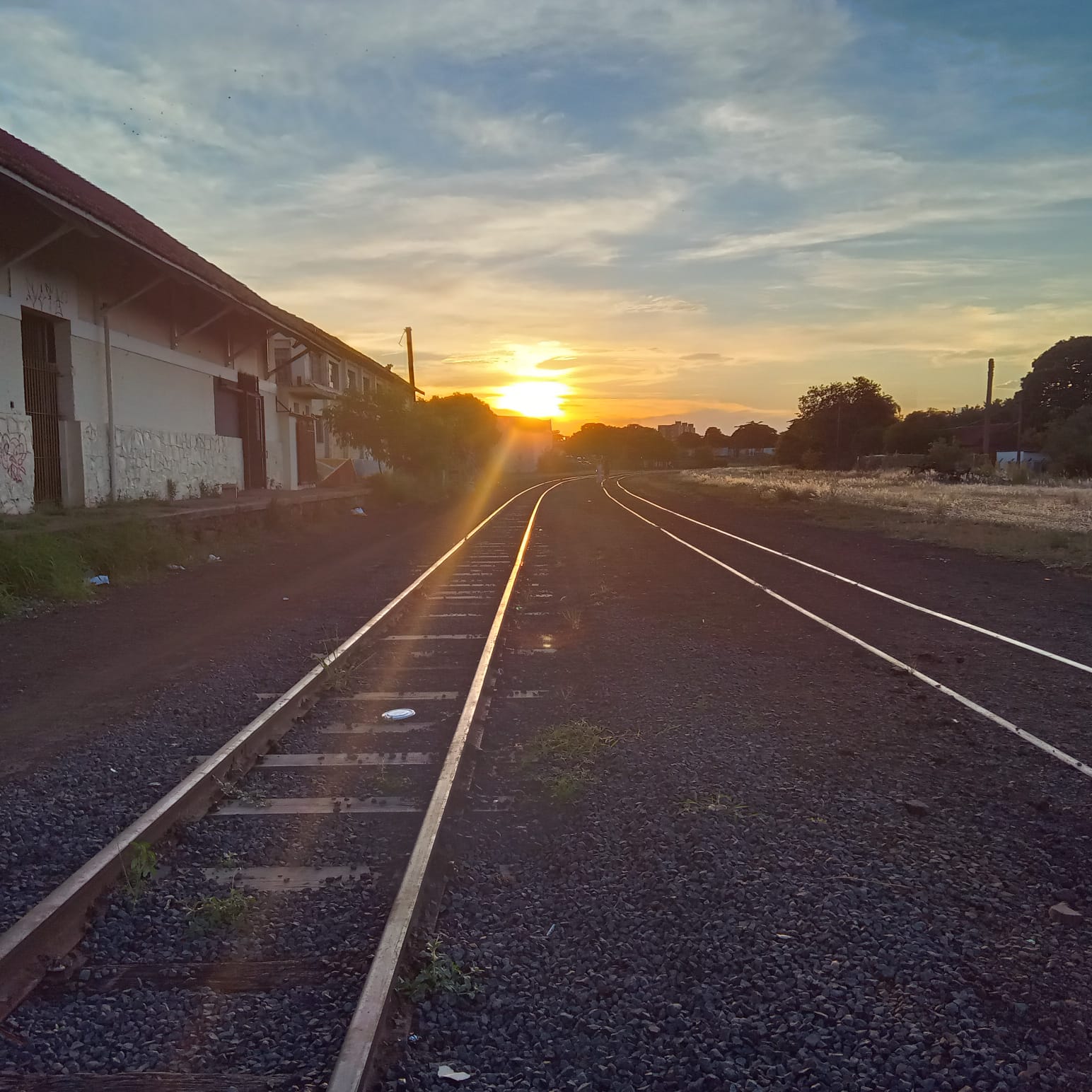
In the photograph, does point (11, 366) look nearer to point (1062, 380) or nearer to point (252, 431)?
point (252, 431)

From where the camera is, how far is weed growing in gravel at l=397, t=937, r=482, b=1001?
310 cm

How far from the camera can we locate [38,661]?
859cm

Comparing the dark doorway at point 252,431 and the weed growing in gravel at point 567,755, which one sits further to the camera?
the dark doorway at point 252,431

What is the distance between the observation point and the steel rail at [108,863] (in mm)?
3207

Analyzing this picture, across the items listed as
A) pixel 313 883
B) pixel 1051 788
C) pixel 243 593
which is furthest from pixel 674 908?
pixel 243 593

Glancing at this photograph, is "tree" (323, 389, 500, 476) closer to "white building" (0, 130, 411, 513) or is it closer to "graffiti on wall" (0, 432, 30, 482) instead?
"white building" (0, 130, 411, 513)

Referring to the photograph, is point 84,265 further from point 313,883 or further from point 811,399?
point 811,399

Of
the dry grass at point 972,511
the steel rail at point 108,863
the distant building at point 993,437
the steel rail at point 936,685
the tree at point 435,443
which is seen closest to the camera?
the steel rail at point 108,863

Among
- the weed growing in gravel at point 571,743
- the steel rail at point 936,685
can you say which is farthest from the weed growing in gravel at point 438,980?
the steel rail at point 936,685

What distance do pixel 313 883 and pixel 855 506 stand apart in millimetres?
29474

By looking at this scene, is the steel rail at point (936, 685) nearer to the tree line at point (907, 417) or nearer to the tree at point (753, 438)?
the tree line at point (907, 417)

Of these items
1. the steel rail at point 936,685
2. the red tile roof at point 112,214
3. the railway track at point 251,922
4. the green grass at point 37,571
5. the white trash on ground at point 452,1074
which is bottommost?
the white trash on ground at point 452,1074

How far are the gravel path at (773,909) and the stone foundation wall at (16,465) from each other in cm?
1299

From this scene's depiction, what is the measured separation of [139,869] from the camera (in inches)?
155
